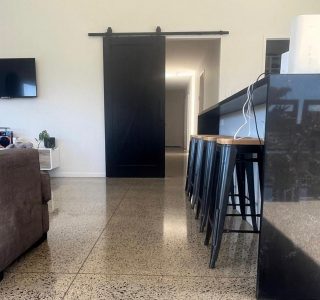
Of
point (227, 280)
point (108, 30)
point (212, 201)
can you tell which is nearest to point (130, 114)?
point (108, 30)

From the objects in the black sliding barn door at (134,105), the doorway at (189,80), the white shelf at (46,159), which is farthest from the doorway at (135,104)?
the white shelf at (46,159)

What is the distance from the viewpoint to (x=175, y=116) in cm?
1138

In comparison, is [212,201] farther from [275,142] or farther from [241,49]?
[241,49]

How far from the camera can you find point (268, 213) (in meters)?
1.13

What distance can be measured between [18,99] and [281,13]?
449 centimetres

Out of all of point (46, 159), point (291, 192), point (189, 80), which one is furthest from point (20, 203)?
point (189, 80)

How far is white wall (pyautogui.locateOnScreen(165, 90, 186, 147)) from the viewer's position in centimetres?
1136

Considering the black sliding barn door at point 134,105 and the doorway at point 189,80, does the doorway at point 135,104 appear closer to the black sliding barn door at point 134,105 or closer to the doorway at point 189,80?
the black sliding barn door at point 134,105

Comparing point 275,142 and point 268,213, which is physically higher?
point 275,142

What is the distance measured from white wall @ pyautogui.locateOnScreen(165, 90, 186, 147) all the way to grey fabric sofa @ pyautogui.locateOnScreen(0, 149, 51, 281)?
385 inches

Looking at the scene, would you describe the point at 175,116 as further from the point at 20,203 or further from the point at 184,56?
the point at 20,203

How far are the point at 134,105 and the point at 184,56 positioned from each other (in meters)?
2.85

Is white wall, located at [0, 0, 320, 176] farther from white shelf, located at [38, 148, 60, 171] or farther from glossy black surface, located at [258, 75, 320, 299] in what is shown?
glossy black surface, located at [258, 75, 320, 299]

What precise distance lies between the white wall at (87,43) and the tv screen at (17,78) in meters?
0.11
